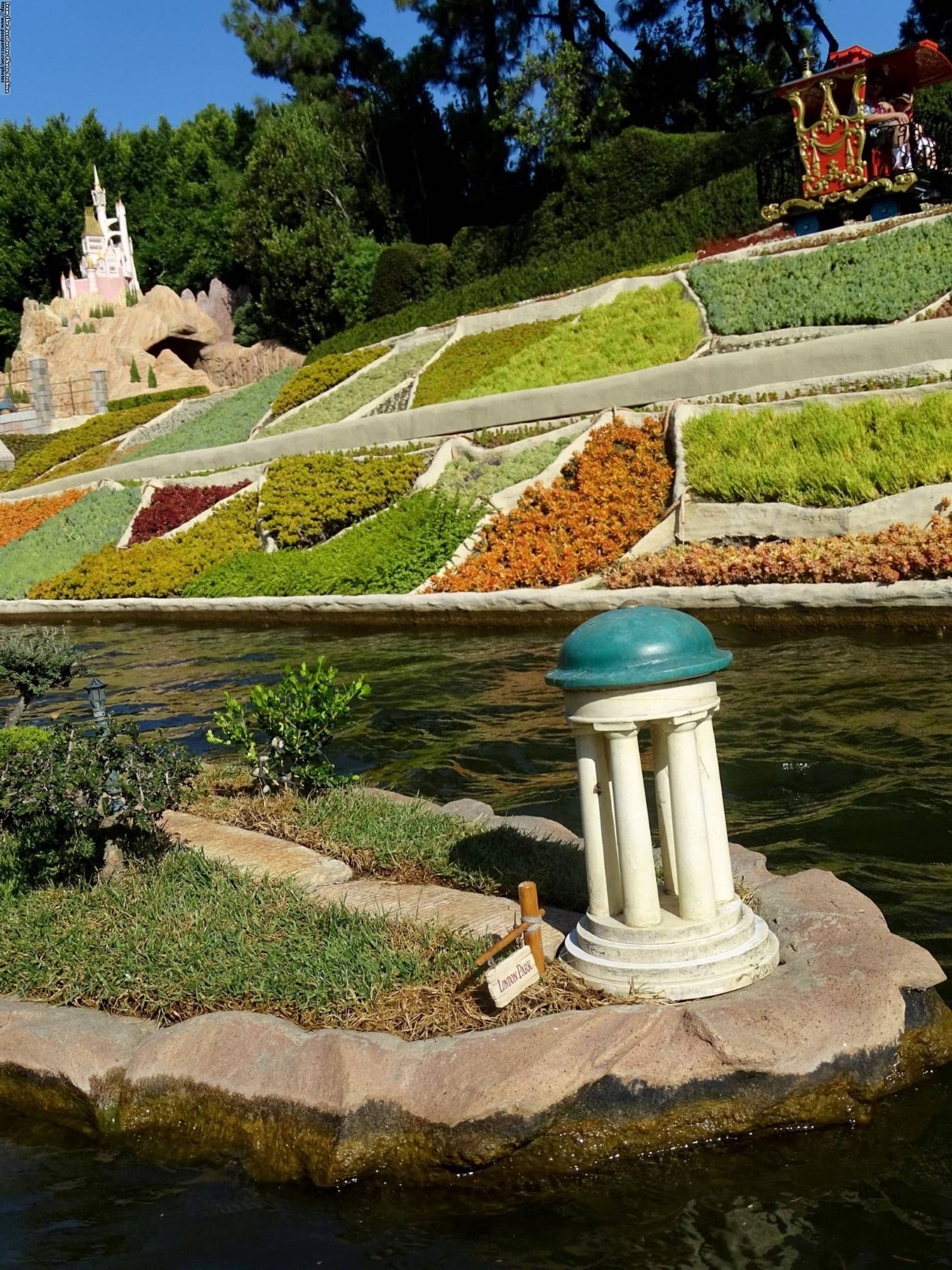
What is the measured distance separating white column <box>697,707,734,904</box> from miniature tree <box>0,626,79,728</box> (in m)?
4.97

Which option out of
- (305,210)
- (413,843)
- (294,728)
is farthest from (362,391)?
(413,843)

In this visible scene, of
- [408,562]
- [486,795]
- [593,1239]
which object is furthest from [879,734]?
[408,562]

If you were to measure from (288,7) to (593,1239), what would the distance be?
47.2 metres

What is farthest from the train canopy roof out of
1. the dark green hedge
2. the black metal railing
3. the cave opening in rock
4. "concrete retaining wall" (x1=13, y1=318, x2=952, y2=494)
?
the cave opening in rock

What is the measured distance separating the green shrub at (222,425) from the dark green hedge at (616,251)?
3362mm

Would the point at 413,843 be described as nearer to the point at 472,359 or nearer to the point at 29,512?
the point at 472,359

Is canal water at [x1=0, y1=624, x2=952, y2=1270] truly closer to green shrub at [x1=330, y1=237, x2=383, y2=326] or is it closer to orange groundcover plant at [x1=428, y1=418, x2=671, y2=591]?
orange groundcover plant at [x1=428, y1=418, x2=671, y2=591]

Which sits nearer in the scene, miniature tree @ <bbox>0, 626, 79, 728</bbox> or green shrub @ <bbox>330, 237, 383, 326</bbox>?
miniature tree @ <bbox>0, 626, 79, 728</bbox>

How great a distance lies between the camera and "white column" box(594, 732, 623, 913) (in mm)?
4328

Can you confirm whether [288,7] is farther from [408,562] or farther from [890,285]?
[408,562]

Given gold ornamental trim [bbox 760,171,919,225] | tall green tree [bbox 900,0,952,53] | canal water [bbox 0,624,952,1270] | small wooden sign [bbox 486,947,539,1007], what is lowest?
canal water [bbox 0,624,952,1270]

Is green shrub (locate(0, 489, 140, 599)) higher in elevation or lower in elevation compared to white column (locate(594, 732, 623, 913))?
higher

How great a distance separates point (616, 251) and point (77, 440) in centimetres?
1693

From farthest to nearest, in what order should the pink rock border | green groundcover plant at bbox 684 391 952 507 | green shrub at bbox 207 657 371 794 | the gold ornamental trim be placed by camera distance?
the gold ornamental trim
green groundcover plant at bbox 684 391 952 507
green shrub at bbox 207 657 371 794
the pink rock border
